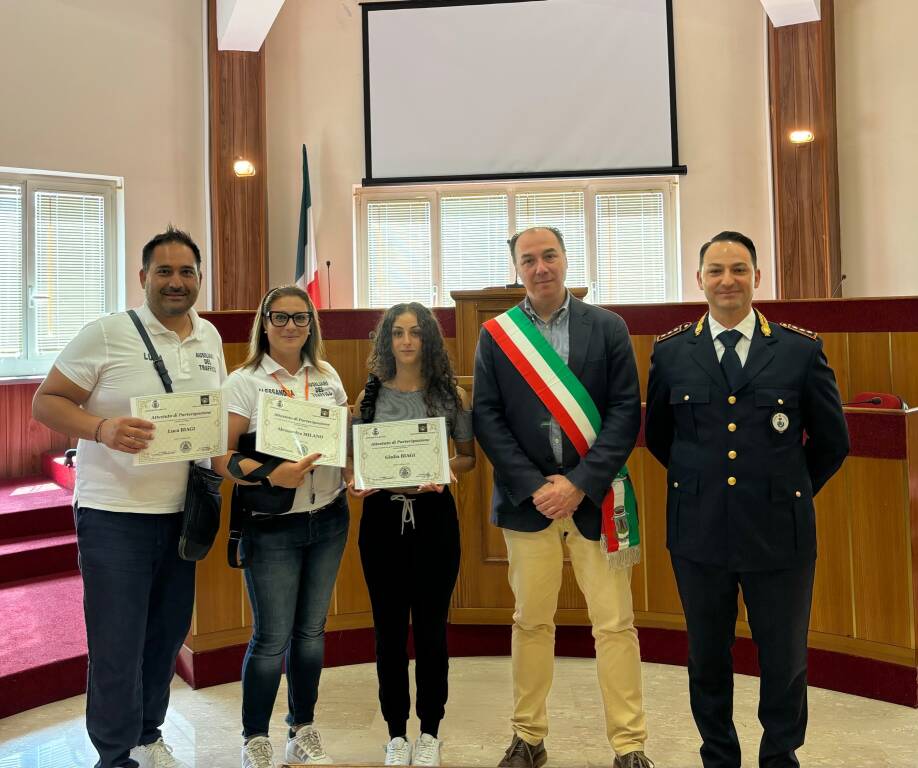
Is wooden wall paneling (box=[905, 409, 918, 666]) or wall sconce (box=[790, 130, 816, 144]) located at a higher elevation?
wall sconce (box=[790, 130, 816, 144])

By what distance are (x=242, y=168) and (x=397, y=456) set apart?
16.6ft

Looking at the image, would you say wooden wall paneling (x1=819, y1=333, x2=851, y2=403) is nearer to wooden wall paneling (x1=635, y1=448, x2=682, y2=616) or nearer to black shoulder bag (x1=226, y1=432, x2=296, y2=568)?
wooden wall paneling (x1=635, y1=448, x2=682, y2=616)

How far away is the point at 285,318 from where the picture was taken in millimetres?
2078

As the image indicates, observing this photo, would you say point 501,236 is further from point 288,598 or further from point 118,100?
point 288,598

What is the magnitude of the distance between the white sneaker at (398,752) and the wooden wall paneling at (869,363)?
222cm

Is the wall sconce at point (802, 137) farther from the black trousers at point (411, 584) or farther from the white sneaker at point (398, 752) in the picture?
the white sneaker at point (398, 752)

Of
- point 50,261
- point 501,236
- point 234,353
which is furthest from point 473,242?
point 234,353

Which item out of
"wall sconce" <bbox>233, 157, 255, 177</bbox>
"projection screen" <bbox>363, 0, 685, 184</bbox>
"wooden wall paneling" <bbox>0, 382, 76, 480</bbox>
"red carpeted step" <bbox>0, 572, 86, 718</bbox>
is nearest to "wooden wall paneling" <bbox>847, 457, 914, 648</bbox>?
"red carpeted step" <bbox>0, 572, 86, 718</bbox>

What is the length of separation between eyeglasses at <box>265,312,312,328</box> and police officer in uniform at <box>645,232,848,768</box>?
1.05 metres

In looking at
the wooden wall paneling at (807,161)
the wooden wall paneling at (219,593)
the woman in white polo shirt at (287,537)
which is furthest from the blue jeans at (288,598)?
the wooden wall paneling at (807,161)

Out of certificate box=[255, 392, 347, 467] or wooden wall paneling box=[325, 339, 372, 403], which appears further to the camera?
wooden wall paneling box=[325, 339, 372, 403]

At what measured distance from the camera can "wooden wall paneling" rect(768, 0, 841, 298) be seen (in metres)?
6.08

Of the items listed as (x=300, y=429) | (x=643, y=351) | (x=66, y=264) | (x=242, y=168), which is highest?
(x=242, y=168)

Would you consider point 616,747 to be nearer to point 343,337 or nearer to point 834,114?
point 343,337
